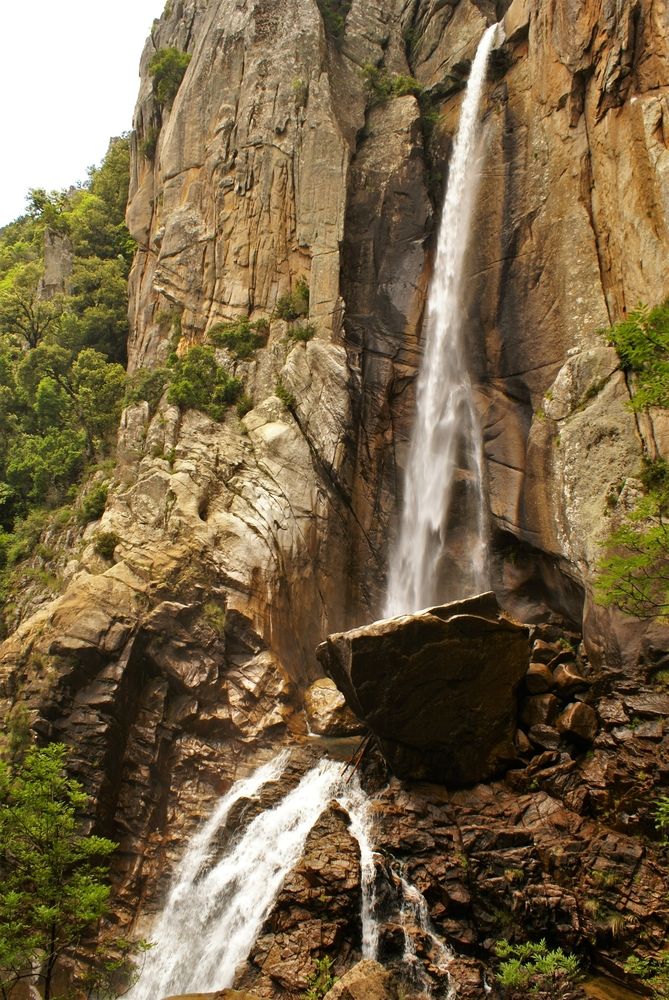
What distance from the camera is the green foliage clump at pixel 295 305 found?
89.4 feet

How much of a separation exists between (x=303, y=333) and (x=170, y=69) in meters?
18.7

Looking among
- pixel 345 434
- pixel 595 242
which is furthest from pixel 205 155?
pixel 595 242

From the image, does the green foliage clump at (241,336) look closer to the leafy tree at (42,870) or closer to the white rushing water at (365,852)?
the white rushing water at (365,852)

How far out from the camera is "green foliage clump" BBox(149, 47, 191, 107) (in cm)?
3459

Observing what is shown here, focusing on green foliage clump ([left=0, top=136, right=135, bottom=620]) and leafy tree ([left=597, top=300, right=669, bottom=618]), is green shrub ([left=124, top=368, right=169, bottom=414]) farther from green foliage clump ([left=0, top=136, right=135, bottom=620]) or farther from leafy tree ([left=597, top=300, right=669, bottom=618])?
leafy tree ([left=597, top=300, right=669, bottom=618])

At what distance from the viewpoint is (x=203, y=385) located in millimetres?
25672

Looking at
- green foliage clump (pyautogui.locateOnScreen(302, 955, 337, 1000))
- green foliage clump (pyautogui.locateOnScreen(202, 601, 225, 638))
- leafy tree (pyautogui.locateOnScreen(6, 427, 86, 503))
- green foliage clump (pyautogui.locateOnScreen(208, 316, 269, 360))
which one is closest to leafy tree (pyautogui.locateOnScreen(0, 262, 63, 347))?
leafy tree (pyautogui.locateOnScreen(6, 427, 86, 503))

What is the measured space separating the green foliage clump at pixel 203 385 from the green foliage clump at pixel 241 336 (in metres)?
0.79

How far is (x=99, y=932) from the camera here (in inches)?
627

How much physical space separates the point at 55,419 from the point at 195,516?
1513 cm

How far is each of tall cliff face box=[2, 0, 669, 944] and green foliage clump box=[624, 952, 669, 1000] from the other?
8.97 m

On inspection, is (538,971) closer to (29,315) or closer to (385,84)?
(385,84)

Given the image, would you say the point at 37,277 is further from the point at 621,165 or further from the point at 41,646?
the point at 621,165

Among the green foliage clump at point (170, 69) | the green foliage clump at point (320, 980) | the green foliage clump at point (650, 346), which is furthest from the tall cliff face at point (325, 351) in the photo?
the green foliage clump at point (320, 980)
